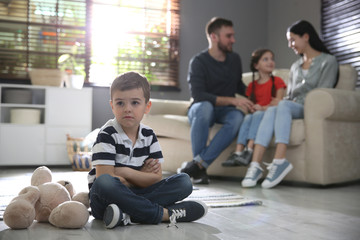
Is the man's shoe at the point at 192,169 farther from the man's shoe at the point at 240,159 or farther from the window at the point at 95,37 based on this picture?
the window at the point at 95,37

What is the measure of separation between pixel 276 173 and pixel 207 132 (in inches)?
18.8

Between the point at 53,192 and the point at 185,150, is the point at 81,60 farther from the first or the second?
the point at 53,192

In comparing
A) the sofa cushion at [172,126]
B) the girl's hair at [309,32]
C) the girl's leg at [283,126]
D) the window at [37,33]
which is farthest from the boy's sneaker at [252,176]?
the window at [37,33]

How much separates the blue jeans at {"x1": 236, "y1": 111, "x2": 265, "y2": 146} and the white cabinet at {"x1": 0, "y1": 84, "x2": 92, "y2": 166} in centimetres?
176

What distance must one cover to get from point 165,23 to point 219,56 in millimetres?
1817

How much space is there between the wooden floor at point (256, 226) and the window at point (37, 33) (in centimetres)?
291

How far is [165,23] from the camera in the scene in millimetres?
4543

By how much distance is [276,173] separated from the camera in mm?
2434

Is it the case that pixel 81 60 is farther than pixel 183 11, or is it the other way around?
pixel 183 11

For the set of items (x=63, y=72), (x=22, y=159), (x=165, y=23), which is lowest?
(x=22, y=159)

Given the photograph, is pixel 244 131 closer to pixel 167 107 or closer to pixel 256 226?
pixel 167 107

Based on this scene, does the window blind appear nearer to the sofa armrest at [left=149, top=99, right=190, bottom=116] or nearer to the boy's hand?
the sofa armrest at [left=149, top=99, right=190, bottom=116]

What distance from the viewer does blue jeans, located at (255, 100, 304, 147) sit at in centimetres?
249

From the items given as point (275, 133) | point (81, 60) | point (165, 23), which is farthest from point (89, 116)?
point (275, 133)
